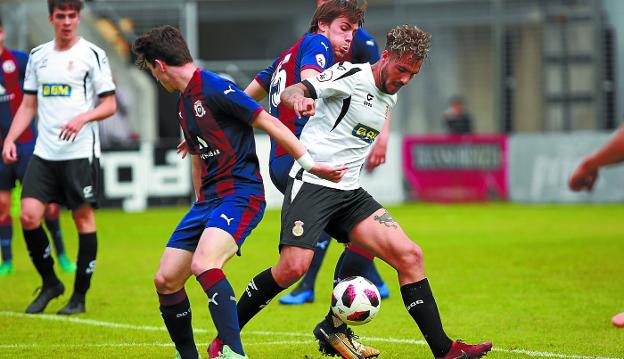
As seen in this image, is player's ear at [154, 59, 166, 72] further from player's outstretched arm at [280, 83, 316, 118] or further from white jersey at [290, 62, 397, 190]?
white jersey at [290, 62, 397, 190]

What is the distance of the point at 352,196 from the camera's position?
21.5ft

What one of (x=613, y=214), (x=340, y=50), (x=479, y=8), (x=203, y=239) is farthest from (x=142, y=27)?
(x=203, y=239)

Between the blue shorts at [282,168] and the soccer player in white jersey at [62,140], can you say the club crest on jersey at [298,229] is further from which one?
the soccer player in white jersey at [62,140]

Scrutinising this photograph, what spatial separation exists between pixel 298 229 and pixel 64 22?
11.4ft

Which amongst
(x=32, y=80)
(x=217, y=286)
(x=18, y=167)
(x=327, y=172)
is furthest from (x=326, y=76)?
(x=18, y=167)

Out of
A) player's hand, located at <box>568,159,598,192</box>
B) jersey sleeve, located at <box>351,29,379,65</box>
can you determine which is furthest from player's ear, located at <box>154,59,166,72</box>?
player's hand, located at <box>568,159,598,192</box>

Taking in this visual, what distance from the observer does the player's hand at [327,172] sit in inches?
233

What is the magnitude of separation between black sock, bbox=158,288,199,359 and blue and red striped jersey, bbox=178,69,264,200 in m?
0.62

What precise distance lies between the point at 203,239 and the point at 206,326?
7.33ft

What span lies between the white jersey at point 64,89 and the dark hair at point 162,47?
285 centimetres

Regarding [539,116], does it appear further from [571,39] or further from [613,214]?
[613,214]

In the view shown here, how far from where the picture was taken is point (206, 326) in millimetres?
8156

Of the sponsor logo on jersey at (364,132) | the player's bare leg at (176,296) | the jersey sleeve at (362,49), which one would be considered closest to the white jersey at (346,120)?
the sponsor logo on jersey at (364,132)

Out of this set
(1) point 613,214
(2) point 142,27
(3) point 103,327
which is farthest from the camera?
(2) point 142,27
